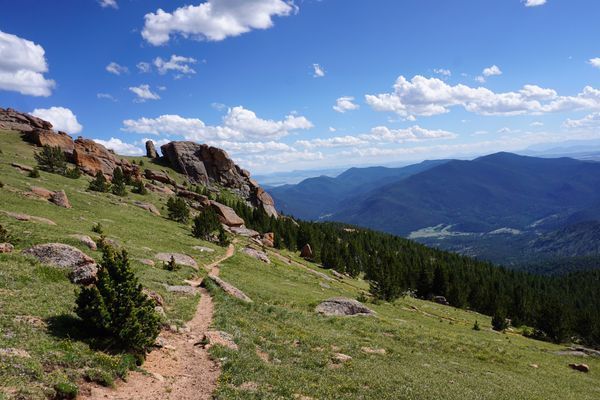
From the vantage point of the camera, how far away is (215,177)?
17325 cm

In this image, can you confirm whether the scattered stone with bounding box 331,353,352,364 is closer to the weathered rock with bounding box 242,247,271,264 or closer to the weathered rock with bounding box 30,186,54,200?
the weathered rock with bounding box 242,247,271,264

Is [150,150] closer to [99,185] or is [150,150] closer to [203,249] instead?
[99,185]

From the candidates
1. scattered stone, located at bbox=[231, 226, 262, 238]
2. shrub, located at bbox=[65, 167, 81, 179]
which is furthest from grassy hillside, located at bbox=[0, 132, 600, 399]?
scattered stone, located at bbox=[231, 226, 262, 238]

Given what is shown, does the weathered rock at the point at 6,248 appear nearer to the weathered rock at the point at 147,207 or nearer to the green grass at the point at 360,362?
the green grass at the point at 360,362

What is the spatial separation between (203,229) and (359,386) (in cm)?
5631

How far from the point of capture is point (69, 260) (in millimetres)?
27000

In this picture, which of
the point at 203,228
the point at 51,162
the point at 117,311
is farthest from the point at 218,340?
the point at 51,162

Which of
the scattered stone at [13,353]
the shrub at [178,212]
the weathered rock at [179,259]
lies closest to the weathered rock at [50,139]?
the shrub at [178,212]

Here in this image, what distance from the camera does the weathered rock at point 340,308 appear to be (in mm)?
40150

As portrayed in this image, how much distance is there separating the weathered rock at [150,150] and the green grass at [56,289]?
375 feet

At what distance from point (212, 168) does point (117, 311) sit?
161m

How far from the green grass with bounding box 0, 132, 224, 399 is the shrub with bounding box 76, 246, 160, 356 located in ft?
3.23

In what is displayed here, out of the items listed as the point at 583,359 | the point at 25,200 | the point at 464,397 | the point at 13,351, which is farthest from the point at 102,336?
the point at 583,359

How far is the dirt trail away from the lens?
15.1m
